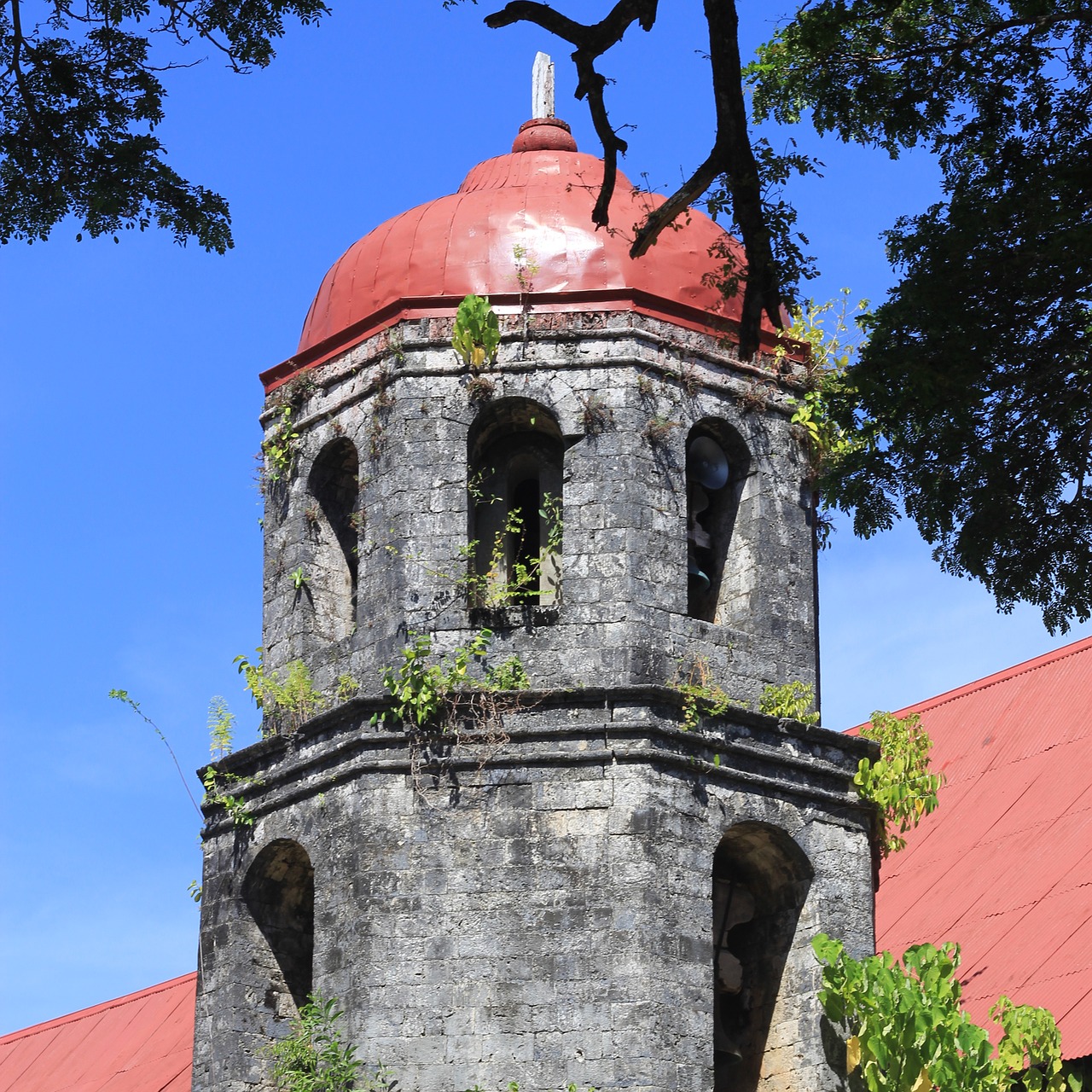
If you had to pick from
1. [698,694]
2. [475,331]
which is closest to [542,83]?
[475,331]

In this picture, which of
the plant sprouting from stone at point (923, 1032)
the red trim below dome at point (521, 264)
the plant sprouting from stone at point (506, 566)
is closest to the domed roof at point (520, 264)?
the red trim below dome at point (521, 264)

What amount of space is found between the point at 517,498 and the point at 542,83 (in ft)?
11.2

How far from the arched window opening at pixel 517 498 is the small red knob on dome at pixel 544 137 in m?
2.47

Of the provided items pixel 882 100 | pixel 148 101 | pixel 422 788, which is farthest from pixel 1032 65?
pixel 422 788

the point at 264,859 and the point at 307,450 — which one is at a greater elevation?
the point at 307,450

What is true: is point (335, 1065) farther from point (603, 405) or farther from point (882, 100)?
point (882, 100)

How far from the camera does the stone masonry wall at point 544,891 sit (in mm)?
14555

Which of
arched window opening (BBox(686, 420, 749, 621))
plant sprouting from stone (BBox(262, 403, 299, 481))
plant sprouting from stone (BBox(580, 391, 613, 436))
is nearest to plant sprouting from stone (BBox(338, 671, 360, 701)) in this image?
plant sprouting from stone (BBox(262, 403, 299, 481))

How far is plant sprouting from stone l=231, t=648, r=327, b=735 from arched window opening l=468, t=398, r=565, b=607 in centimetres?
133

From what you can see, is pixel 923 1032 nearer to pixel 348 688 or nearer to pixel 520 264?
pixel 348 688

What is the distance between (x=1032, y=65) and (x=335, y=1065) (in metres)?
7.03

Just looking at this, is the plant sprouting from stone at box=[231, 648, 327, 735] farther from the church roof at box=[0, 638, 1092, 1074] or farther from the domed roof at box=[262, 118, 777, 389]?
the church roof at box=[0, 638, 1092, 1074]

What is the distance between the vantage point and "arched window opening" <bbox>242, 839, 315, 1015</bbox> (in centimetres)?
1612

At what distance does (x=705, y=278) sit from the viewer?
12.6 meters
